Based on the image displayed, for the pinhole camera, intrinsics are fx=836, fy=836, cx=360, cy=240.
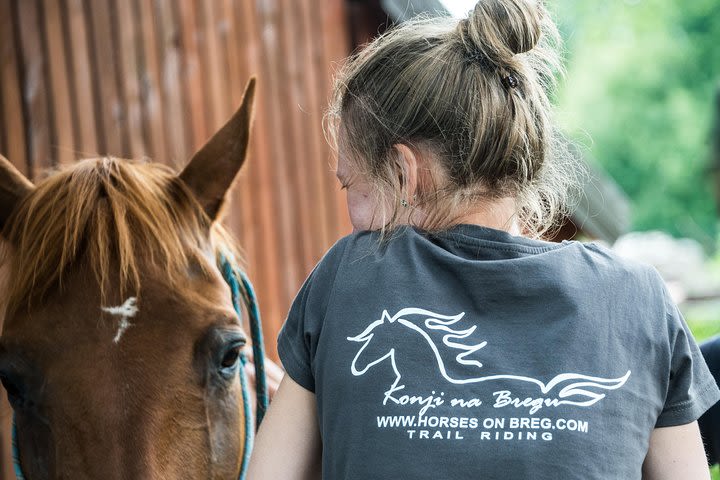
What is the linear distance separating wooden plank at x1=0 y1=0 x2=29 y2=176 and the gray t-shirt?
2889 mm

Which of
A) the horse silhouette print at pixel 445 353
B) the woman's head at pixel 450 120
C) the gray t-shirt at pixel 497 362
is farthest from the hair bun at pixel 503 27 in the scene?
the horse silhouette print at pixel 445 353

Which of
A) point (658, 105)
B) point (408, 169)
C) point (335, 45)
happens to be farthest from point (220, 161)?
point (658, 105)

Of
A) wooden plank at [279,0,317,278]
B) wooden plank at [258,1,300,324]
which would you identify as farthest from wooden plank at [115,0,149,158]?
wooden plank at [279,0,317,278]

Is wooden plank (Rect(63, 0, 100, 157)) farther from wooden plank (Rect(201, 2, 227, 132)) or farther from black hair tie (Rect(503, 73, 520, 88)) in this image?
black hair tie (Rect(503, 73, 520, 88))

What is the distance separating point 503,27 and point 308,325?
2.00 feet

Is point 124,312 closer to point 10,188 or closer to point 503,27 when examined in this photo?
point 10,188

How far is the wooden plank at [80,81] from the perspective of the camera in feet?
13.2

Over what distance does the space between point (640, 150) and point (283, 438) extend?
25.7 m

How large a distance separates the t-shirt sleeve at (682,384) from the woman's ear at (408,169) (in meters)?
0.45

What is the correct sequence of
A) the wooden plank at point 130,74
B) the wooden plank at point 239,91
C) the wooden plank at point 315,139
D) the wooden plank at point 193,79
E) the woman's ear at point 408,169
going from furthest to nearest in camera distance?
the wooden plank at point 315,139 → the wooden plank at point 239,91 → the wooden plank at point 193,79 → the wooden plank at point 130,74 → the woman's ear at point 408,169

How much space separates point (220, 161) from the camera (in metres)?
2.26

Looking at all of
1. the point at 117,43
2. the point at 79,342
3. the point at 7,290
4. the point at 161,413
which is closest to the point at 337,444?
the point at 161,413

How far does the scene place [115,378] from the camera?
174 cm

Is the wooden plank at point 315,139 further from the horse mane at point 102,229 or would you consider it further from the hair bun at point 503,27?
the hair bun at point 503,27
